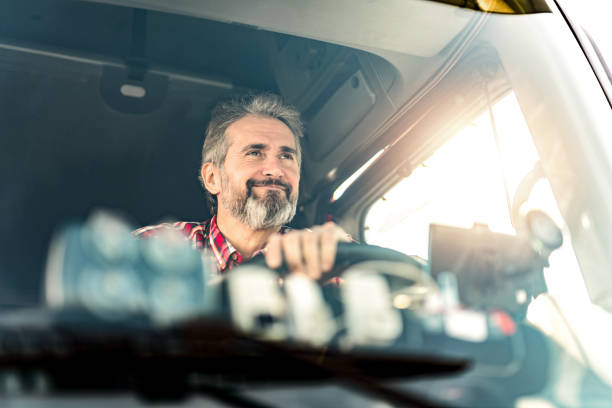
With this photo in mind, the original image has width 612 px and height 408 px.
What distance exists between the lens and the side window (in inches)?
47.9

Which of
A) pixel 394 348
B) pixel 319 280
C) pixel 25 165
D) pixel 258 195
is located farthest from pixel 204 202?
pixel 394 348

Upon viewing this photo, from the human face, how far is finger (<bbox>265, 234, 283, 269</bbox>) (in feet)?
1.18

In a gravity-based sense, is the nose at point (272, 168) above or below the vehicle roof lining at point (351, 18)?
below

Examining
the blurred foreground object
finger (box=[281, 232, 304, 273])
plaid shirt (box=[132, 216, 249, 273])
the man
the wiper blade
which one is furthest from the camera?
the man

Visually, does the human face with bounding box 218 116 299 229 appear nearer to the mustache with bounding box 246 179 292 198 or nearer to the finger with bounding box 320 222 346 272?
the mustache with bounding box 246 179 292 198

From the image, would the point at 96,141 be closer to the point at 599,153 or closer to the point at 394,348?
the point at 394,348

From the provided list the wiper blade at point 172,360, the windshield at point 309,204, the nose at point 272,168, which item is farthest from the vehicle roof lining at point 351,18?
the wiper blade at point 172,360

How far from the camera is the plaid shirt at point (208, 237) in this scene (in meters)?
1.18

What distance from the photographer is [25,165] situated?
139 centimetres

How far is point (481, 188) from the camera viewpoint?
130 cm

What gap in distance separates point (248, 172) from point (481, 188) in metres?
0.67

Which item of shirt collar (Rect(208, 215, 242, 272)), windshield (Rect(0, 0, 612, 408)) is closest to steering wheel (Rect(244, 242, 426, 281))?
windshield (Rect(0, 0, 612, 408))

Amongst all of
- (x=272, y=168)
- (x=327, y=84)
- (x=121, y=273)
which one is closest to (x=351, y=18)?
(x=327, y=84)

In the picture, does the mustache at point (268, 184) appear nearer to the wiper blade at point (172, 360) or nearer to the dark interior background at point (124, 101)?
the dark interior background at point (124, 101)
